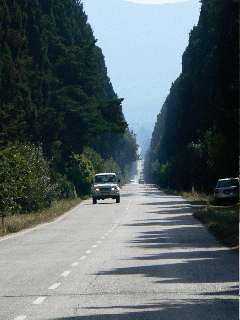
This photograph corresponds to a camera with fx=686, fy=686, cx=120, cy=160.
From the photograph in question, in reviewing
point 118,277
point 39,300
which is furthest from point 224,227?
point 39,300

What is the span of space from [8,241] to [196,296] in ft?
38.6

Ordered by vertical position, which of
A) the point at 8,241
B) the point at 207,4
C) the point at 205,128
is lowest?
the point at 8,241

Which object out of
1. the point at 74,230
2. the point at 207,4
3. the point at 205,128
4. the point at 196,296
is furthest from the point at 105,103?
the point at 196,296

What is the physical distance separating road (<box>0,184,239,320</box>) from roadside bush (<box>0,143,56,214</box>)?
289 centimetres

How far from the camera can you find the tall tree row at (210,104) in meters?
32.9

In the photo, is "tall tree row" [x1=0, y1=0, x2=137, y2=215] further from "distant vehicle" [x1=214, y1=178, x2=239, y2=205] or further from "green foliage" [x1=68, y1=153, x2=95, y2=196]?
"distant vehicle" [x1=214, y1=178, x2=239, y2=205]

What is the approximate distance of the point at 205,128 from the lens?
56.1 m

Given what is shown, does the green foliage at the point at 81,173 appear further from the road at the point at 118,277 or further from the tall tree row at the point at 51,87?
the road at the point at 118,277

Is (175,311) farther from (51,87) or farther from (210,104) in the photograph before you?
(51,87)

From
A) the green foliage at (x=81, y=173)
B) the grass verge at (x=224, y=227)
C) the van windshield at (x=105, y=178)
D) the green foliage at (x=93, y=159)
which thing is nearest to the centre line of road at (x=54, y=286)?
the grass verge at (x=224, y=227)

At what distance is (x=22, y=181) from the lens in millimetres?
29609

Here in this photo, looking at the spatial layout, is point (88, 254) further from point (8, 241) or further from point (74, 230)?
point (74, 230)

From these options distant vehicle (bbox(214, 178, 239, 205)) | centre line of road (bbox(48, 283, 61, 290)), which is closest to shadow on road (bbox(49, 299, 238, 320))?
centre line of road (bbox(48, 283, 61, 290))

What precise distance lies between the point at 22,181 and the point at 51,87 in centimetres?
2462
